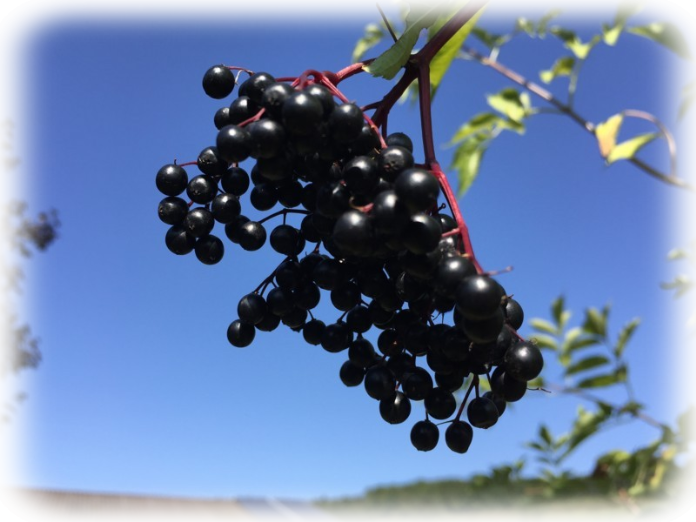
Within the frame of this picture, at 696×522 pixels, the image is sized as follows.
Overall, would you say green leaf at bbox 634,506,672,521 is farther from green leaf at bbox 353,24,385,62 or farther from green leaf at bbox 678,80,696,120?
green leaf at bbox 353,24,385,62

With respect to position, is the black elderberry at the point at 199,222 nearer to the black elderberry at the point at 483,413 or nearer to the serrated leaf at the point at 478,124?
the black elderberry at the point at 483,413

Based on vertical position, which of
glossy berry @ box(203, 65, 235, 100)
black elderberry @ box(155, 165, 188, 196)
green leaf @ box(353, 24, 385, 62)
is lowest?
black elderberry @ box(155, 165, 188, 196)

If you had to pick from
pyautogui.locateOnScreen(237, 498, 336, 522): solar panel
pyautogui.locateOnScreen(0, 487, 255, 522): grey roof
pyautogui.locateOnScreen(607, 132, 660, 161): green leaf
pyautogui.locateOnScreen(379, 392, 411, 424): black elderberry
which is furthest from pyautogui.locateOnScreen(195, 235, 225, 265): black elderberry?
pyautogui.locateOnScreen(237, 498, 336, 522): solar panel

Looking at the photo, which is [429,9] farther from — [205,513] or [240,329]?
[205,513]

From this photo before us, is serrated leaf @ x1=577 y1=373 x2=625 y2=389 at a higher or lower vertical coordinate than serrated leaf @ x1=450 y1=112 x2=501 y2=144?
lower

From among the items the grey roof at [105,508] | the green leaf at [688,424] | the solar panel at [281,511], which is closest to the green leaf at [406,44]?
the green leaf at [688,424]

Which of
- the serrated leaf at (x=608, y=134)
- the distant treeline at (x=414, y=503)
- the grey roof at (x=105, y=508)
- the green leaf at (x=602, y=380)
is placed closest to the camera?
the serrated leaf at (x=608, y=134)

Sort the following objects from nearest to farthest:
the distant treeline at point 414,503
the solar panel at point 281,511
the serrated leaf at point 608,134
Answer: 1. the serrated leaf at point 608,134
2. the solar panel at point 281,511
3. the distant treeline at point 414,503

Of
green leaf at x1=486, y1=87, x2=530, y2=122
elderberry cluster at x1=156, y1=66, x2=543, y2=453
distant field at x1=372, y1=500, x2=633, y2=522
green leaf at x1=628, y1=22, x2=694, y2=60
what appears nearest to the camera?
elderberry cluster at x1=156, y1=66, x2=543, y2=453

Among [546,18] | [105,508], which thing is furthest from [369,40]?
[105,508]
